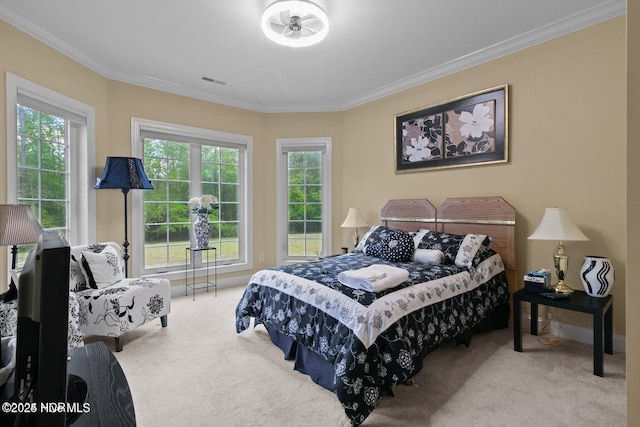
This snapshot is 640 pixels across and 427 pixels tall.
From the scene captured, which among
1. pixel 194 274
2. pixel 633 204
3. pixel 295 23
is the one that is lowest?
pixel 194 274

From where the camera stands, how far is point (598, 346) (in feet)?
6.99

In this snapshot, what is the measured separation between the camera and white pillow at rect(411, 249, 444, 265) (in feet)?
9.52

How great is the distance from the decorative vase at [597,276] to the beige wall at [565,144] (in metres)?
0.27

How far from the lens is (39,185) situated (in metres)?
2.93

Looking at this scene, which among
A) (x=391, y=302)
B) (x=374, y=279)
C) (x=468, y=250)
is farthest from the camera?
(x=468, y=250)

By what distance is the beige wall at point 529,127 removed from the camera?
2510 millimetres

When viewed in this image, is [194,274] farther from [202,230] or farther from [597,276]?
[597,276]

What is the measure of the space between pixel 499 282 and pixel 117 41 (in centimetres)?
430

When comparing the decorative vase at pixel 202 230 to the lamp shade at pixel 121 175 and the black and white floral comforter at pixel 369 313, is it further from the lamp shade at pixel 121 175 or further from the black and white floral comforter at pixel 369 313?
the black and white floral comforter at pixel 369 313

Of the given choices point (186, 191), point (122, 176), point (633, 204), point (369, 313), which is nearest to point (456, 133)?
point (369, 313)

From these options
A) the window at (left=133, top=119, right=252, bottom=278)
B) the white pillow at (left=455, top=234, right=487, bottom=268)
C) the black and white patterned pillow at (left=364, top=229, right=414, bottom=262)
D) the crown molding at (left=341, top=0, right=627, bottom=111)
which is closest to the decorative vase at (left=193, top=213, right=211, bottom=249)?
the window at (left=133, top=119, right=252, bottom=278)

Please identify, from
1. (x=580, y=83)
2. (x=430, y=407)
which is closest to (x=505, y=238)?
(x=580, y=83)

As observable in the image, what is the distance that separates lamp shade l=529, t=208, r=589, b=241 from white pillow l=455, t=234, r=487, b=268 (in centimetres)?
45

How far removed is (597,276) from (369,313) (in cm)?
Answer: 189
